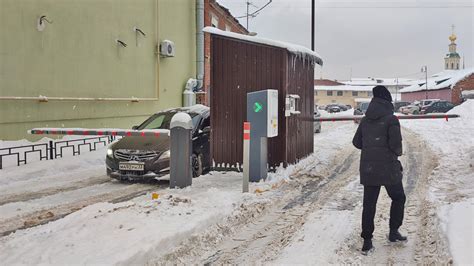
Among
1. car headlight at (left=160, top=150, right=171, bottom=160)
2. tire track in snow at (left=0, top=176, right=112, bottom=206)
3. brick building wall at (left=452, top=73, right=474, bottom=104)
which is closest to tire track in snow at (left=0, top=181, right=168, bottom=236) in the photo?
tire track in snow at (left=0, top=176, right=112, bottom=206)

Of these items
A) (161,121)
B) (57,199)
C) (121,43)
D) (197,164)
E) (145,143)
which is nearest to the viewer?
(57,199)

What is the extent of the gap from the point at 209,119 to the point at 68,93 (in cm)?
531

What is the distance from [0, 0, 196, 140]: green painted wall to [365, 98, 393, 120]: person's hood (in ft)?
31.0

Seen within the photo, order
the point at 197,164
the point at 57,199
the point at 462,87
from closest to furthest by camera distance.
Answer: the point at 57,199, the point at 197,164, the point at 462,87

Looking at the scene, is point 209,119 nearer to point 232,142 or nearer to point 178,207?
point 232,142

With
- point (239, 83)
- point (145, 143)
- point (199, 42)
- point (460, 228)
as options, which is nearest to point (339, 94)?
point (199, 42)

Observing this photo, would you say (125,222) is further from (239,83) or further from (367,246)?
(239,83)

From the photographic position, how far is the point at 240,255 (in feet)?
16.3

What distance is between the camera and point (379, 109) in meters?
5.09

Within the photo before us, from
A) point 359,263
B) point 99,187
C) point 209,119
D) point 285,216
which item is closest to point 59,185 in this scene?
point 99,187

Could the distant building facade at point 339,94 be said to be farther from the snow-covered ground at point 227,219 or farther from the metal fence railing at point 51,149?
the snow-covered ground at point 227,219

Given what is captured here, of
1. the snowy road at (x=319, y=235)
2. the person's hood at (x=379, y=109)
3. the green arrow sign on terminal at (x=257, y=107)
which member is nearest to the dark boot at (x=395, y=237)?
the snowy road at (x=319, y=235)

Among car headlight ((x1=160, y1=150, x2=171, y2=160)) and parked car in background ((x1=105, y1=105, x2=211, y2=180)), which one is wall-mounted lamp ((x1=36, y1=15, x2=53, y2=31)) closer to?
parked car in background ((x1=105, y1=105, x2=211, y2=180))

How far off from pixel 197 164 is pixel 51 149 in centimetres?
409
